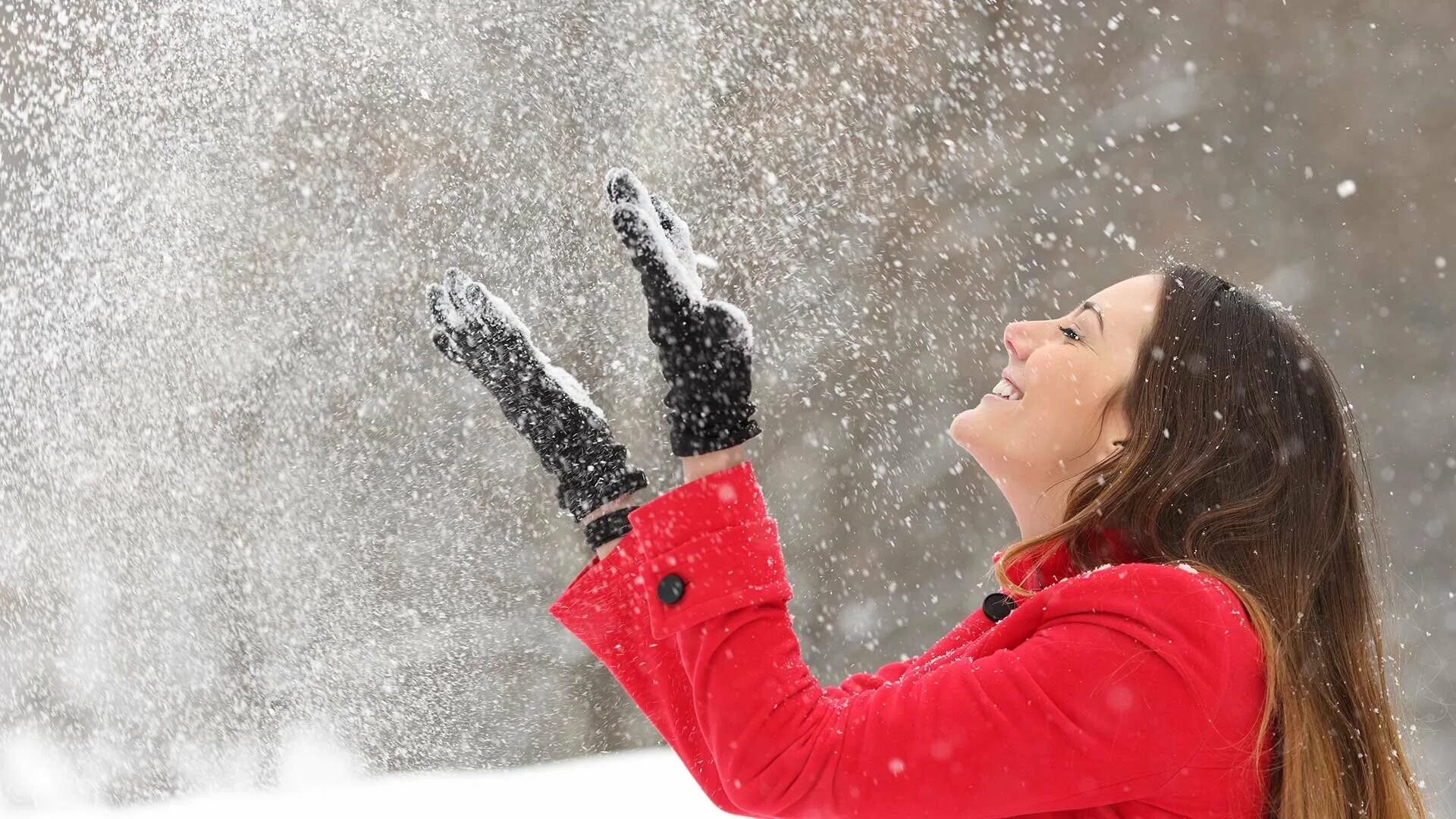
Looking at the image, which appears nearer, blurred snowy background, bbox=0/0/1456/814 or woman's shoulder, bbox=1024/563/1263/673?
woman's shoulder, bbox=1024/563/1263/673

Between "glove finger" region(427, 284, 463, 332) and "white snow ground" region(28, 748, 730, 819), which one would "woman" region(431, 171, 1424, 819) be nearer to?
"glove finger" region(427, 284, 463, 332)

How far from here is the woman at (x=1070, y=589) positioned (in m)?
0.91

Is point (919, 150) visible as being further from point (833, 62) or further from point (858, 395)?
point (858, 395)

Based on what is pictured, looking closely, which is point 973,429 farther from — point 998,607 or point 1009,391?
point 998,607

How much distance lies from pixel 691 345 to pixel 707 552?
20 centimetres

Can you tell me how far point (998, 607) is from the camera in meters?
1.18

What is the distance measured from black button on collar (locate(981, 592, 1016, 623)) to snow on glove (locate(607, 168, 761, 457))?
0.36m

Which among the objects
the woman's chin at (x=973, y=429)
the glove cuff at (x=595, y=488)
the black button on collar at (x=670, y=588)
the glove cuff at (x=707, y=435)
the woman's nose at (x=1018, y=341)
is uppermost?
the glove cuff at (x=595, y=488)

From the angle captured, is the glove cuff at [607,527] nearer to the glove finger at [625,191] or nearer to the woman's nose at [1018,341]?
the glove finger at [625,191]

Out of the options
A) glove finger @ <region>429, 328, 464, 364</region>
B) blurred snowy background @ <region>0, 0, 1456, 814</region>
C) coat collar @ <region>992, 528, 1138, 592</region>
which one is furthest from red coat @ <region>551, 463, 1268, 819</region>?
blurred snowy background @ <region>0, 0, 1456, 814</region>

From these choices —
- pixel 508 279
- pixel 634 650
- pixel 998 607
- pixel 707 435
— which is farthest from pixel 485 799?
pixel 508 279

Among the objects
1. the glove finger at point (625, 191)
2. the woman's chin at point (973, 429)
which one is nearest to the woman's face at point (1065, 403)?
the woman's chin at point (973, 429)

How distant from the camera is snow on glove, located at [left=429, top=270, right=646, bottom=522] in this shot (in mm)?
1220

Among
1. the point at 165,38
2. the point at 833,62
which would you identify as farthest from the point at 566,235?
the point at 165,38
